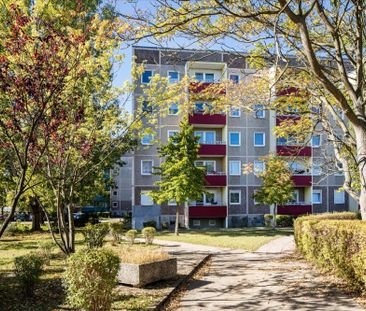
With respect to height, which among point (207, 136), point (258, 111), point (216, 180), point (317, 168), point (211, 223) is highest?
point (207, 136)

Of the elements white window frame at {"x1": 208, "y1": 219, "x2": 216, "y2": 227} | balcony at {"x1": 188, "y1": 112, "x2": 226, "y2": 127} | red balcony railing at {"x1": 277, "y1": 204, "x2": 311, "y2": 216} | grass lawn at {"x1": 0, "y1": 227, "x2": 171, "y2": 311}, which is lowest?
white window frame at {"x1": 208, "y1": 219, "x2": 216, "y2": 227}

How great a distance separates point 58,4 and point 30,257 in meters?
6.34

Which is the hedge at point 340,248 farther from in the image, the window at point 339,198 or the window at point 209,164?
the window at point 339,198

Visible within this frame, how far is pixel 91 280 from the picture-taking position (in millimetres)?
7082

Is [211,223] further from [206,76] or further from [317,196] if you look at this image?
[206,76]

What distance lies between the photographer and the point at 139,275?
33.3 ft

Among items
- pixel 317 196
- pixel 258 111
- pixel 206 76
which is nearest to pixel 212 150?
pixel 206 76

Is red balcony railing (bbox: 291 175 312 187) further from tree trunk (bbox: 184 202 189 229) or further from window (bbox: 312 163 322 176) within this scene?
tree trunk (bbox: 184 202 189 229)

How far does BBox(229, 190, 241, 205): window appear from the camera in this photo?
127ft

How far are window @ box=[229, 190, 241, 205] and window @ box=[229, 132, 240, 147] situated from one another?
4415mm

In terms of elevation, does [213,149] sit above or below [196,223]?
above

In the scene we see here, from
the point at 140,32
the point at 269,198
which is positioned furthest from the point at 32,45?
the point at 269,198

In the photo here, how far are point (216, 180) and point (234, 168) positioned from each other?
2445mm

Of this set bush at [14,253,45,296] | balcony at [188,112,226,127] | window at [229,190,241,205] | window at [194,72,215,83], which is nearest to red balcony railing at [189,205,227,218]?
window at [229,190,241,205]
